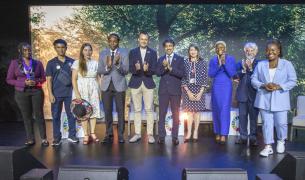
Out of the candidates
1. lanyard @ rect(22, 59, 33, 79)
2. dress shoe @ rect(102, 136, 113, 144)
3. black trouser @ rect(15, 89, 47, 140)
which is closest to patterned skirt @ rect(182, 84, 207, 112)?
dress shoe @ rect(102, 136, 113, 144)

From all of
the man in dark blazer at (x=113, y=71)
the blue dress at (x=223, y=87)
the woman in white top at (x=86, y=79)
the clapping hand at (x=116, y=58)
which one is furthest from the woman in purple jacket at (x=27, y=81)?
the blue dress at (x=223, y=87)

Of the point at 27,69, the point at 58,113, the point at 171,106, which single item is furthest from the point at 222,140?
the point at 27,69

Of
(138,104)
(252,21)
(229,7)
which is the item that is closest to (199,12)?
(229,7)

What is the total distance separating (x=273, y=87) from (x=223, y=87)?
0.83 m

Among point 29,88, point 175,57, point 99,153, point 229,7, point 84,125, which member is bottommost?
point 99,153

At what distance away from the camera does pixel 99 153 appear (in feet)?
14.8

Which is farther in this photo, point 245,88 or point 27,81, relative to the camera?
point 245,88

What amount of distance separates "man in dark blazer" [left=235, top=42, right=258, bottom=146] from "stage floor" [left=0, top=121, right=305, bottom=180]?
29cm

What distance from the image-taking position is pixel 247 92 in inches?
192

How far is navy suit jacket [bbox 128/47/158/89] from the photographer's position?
486cm

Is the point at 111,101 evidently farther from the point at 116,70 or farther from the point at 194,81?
the point at 194,81

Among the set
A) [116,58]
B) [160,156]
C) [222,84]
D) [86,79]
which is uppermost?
[116,58]

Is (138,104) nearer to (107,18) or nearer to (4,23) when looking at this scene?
(107,18)

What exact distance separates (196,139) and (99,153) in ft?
5.22
